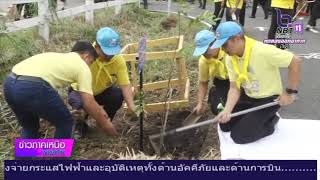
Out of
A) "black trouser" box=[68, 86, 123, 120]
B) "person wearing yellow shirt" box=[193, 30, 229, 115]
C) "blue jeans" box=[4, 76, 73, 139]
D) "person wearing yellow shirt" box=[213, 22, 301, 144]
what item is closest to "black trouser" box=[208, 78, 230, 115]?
"person wearing yellow shirt" box=[193, 30, 229, 115]

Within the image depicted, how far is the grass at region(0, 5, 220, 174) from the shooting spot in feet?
15.2

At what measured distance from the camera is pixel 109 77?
4.77 m

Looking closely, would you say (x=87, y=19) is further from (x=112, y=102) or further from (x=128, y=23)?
(x=112, y=102)

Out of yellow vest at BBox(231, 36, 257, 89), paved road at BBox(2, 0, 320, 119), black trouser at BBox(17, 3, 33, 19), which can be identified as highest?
yellow vest at BBox(231, 36, 257, 89)

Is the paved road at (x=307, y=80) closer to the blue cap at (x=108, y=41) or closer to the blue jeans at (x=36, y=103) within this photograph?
the blue cap at (x=108, y=41)

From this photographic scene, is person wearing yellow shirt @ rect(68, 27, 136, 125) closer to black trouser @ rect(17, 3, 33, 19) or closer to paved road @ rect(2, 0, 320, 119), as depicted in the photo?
paved road @ rect(2, 0, 320, 119)

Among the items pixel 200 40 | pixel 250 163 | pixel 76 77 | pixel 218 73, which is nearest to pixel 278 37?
pixel 218 73

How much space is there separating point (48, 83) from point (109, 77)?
100cm

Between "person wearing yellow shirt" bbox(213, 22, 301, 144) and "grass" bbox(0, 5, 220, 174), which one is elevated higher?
"person wearing yellow shirt" bbox(213, 22, 301, 144)

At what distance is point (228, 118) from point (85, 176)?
1701mm

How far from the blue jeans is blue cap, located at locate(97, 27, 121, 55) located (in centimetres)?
63

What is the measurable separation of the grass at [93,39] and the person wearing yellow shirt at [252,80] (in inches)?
15.8

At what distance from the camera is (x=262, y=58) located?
4160 millimetres

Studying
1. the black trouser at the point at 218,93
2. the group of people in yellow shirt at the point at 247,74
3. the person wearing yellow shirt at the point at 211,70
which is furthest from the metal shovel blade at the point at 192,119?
the group of people in yellow shirt at the point at 247,74
